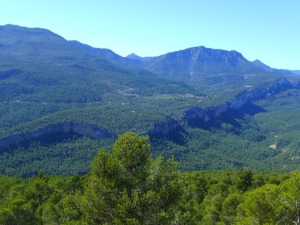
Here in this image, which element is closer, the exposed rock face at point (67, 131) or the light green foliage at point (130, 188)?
the light green foliage at point (130, 188)

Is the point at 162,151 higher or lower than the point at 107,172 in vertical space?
lower

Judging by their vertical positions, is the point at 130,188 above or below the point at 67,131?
above

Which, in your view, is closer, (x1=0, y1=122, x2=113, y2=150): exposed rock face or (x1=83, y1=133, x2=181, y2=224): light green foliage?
(x1=83, y1=133, x2=181, y2=224): light green foliage

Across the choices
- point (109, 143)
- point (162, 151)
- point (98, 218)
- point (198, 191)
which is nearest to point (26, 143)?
point (109, 143)

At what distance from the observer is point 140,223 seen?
849 inches

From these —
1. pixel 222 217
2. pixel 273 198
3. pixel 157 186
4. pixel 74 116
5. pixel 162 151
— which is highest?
pixel 157 186

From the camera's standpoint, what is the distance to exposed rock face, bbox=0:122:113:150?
161000mm

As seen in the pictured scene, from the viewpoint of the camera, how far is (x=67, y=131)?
182m

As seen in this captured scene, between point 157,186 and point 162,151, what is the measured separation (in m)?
166

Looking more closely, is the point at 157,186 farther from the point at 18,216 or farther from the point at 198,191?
the point at 198,191

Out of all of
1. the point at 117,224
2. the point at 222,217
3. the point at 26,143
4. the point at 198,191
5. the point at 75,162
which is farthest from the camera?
the point at 26,143

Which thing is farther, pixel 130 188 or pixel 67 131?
pixel 67 131

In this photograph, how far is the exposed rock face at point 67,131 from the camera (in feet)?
528

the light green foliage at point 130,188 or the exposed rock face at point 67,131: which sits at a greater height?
the light green foliage at point 130,188
